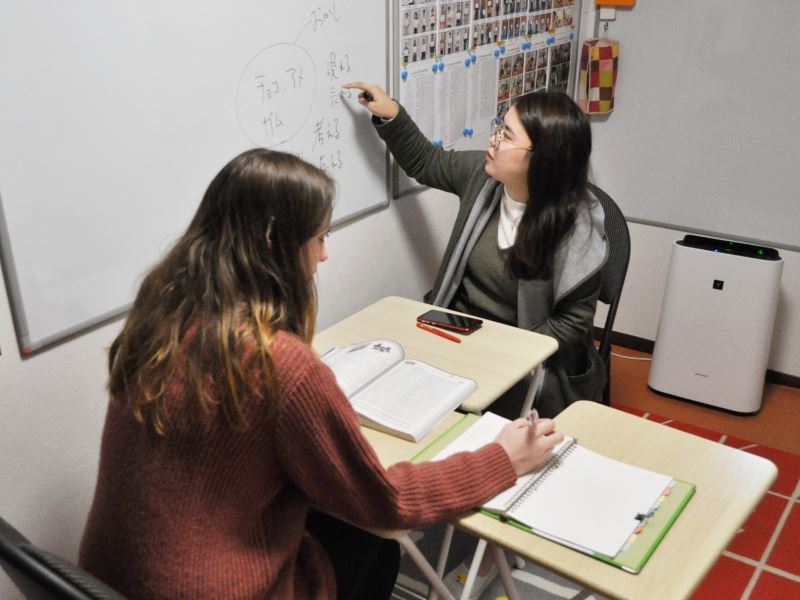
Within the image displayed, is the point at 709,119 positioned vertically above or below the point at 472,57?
below

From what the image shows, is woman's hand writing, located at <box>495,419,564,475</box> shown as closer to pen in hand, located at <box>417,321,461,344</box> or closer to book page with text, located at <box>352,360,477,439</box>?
book page with text, located at <box>352,360,477,439</box>

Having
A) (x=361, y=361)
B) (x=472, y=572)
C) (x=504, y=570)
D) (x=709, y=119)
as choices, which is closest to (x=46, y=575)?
(x=361, y=361)

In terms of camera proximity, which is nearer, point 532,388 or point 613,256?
point 532,388

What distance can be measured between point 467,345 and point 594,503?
66cm

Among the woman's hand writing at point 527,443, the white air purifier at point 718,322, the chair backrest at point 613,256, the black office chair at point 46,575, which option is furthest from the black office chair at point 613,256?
the black office chair at point 46,575

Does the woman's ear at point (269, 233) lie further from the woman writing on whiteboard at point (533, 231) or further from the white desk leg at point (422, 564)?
the woman writing on whiteboard at point (533, 231)

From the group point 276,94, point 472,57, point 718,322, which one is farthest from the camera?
point 718,322

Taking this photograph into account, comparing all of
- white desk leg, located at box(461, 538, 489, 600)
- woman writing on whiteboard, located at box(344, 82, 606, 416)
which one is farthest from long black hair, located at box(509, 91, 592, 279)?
white desk leg, located at box(461, 538, 489, 600)

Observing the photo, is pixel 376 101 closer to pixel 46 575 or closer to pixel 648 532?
pixel 648 532

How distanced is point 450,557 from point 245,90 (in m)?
1.36

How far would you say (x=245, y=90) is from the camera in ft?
5.90

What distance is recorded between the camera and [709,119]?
9.95 ft

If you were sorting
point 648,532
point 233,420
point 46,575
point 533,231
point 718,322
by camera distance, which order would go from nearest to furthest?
point 46,575
point 233,420
point 648,532
point 533,231
point 718,322

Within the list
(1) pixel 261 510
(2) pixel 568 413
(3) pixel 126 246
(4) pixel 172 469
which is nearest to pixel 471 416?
(2) pixel 568 413
